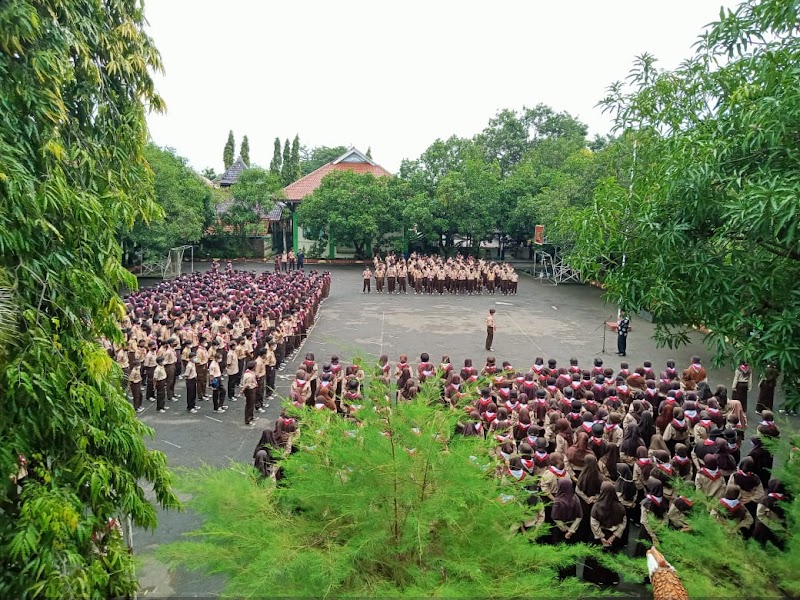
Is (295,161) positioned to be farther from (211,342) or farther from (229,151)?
(211,342)

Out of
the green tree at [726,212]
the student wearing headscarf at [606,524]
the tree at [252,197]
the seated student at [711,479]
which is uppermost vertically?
the tree at [252,197]

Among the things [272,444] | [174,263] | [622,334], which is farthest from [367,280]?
[272,444]

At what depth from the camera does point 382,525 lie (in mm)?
3725

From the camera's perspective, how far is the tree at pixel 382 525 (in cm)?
343

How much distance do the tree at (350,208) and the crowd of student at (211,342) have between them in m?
12.1

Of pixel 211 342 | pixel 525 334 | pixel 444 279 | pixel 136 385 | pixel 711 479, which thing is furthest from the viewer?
pixel 444 279

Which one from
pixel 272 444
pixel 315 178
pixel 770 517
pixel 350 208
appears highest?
pixel 315 178

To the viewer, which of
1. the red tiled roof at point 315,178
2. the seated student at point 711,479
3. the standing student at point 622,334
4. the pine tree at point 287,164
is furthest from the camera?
the pine tree at point 287,164

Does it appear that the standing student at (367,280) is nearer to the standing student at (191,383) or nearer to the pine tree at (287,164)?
the standing student at (191,383)

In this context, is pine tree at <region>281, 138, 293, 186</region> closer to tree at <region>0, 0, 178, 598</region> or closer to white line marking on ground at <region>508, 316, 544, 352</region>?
white line marking on ground at <region>508, 316, 544, 352</region>

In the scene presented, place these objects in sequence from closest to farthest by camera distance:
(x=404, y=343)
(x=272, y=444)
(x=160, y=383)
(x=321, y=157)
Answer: (x=272, y=444) < (x=160, y=383) < (x=404, y=343) < (x=321, y=157)

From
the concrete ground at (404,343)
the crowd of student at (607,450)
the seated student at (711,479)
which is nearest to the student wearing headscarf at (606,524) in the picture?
the crowd of student at (607,450)

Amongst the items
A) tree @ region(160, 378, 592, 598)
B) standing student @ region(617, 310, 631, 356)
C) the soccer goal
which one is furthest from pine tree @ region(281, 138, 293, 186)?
tree @ region(160, 378, 592, 598)

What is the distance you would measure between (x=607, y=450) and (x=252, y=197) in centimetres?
2842
